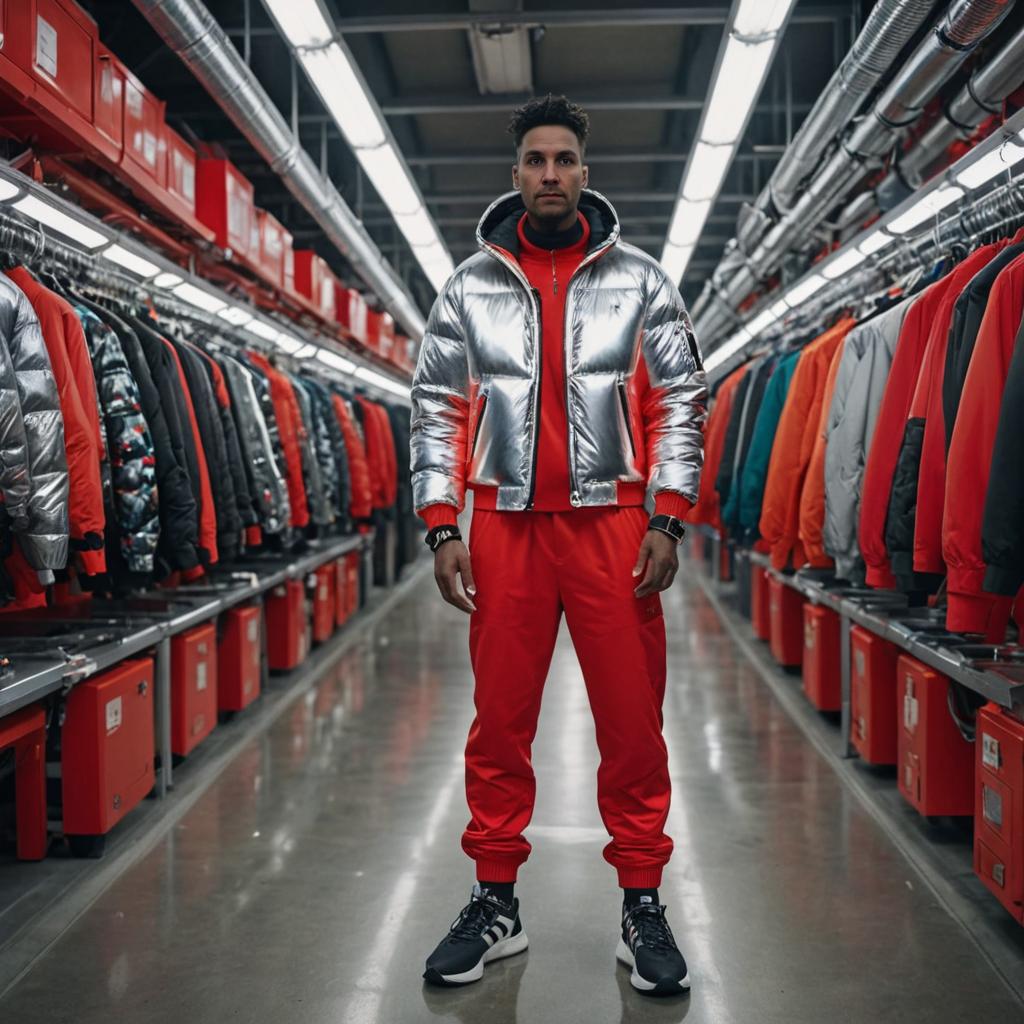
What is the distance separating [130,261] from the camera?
11.5 ft

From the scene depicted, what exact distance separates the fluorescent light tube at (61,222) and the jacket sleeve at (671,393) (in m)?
1.66

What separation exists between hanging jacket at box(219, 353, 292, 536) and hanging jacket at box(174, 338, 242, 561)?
0.35 m

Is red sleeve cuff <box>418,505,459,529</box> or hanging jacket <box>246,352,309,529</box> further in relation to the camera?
hanging jacket <box>246,352,309,529</box>

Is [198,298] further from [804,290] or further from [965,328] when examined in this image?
[965,328]

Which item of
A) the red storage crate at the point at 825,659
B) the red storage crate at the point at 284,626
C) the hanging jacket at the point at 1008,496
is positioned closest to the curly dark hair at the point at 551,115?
the hanging jacket at the point at 1008,496

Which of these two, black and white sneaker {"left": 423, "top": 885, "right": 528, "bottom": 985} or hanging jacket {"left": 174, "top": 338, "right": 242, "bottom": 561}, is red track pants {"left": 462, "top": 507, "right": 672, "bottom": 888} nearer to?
black and white sneaker {"left": 423, "top": 885, "right": 528, "bottom": 985}

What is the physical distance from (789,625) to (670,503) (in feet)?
12.0

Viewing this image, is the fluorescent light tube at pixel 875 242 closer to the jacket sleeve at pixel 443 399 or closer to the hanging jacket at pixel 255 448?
the jacket sleeve at pixel 443 399

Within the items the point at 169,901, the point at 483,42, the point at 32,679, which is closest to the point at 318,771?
the point at 169,901

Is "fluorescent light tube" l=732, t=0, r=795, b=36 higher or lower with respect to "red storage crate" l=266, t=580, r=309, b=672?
higher

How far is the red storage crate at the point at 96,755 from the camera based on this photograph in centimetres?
292

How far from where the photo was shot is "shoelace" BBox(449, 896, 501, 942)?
225 cm

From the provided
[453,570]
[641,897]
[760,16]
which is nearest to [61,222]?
[453,570]

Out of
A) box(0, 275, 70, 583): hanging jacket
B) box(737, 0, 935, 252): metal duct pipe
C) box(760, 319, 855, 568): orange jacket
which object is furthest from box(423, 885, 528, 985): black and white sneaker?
box(737, 0, 935, 252): metal duct pipe
